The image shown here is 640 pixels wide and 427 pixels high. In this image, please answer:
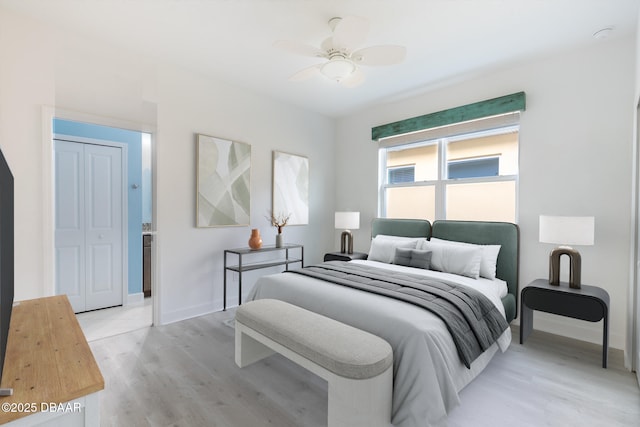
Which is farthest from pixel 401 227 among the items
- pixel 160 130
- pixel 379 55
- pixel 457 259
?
pixel 160 130

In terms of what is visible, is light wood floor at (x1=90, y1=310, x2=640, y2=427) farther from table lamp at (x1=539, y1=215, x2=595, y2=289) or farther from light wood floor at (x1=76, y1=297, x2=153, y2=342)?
table lamp at (x1=539, y1=215, x2=595, y2=289)

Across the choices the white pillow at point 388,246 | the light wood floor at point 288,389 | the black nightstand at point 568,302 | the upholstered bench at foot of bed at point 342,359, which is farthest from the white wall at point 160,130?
the black nightstand at point 568,302

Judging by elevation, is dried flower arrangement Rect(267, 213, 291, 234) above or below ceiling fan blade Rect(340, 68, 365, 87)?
below

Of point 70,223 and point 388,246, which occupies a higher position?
point 70,223

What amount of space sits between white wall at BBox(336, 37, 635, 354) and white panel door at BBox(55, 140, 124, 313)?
4682mm

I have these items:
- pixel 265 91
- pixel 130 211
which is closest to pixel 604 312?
pixel 265 91

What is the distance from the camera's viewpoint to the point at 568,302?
254 centimetres

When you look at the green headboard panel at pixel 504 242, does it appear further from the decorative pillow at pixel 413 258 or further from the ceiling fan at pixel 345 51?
the ceiling fan at pixel 345 51

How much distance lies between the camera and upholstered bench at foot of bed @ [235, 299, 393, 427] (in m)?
1.56

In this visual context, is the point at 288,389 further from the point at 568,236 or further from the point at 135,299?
the point at 135,299

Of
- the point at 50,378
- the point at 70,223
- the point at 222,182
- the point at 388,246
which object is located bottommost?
the point at 50,378

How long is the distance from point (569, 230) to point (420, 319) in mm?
1755

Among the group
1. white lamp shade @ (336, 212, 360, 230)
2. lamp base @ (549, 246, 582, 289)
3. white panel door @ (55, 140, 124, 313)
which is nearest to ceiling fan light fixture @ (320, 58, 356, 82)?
white lamp shade @ (336, 212, 360, 230)

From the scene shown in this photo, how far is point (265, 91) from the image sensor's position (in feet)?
13.4
